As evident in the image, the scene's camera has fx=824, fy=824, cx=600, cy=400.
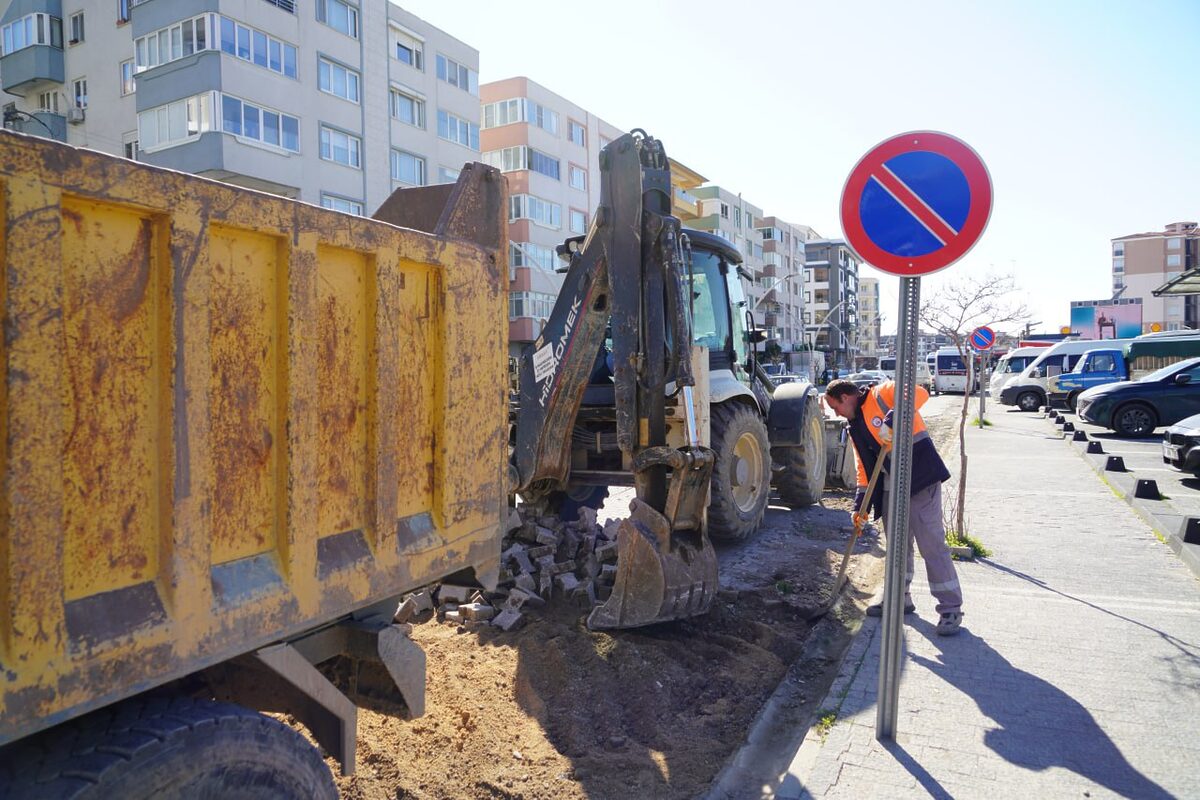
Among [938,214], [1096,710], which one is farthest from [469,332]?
[1096,710]

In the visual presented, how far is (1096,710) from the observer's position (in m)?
4.04

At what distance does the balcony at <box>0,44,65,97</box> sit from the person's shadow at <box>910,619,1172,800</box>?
35.9 m

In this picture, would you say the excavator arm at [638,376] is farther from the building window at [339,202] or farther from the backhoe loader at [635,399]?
the building window at [339,202]

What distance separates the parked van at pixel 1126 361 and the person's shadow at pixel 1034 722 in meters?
24.0

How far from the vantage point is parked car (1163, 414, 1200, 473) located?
35.2ft

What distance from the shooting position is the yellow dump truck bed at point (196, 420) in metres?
1.67

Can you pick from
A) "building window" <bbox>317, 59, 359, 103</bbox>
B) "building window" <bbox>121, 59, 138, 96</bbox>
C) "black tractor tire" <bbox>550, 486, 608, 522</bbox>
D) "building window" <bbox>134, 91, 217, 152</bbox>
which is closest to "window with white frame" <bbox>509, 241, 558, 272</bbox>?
"building window" <bbox>317, 59, 359, 103</bbox>

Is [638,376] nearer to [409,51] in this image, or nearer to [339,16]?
[339,16]

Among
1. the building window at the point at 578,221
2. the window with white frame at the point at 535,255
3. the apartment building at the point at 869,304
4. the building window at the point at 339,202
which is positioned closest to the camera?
the building window at the point at 339,202

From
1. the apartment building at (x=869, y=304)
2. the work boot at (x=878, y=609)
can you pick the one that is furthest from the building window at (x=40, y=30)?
the apartment building at (x=869, y=304)

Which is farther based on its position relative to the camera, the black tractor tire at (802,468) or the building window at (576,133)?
the building window at (576,133)

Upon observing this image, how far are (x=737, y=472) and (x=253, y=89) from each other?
79.4ft

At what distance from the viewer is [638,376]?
541 cm

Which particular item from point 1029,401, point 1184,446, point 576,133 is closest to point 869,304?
point 576,133
